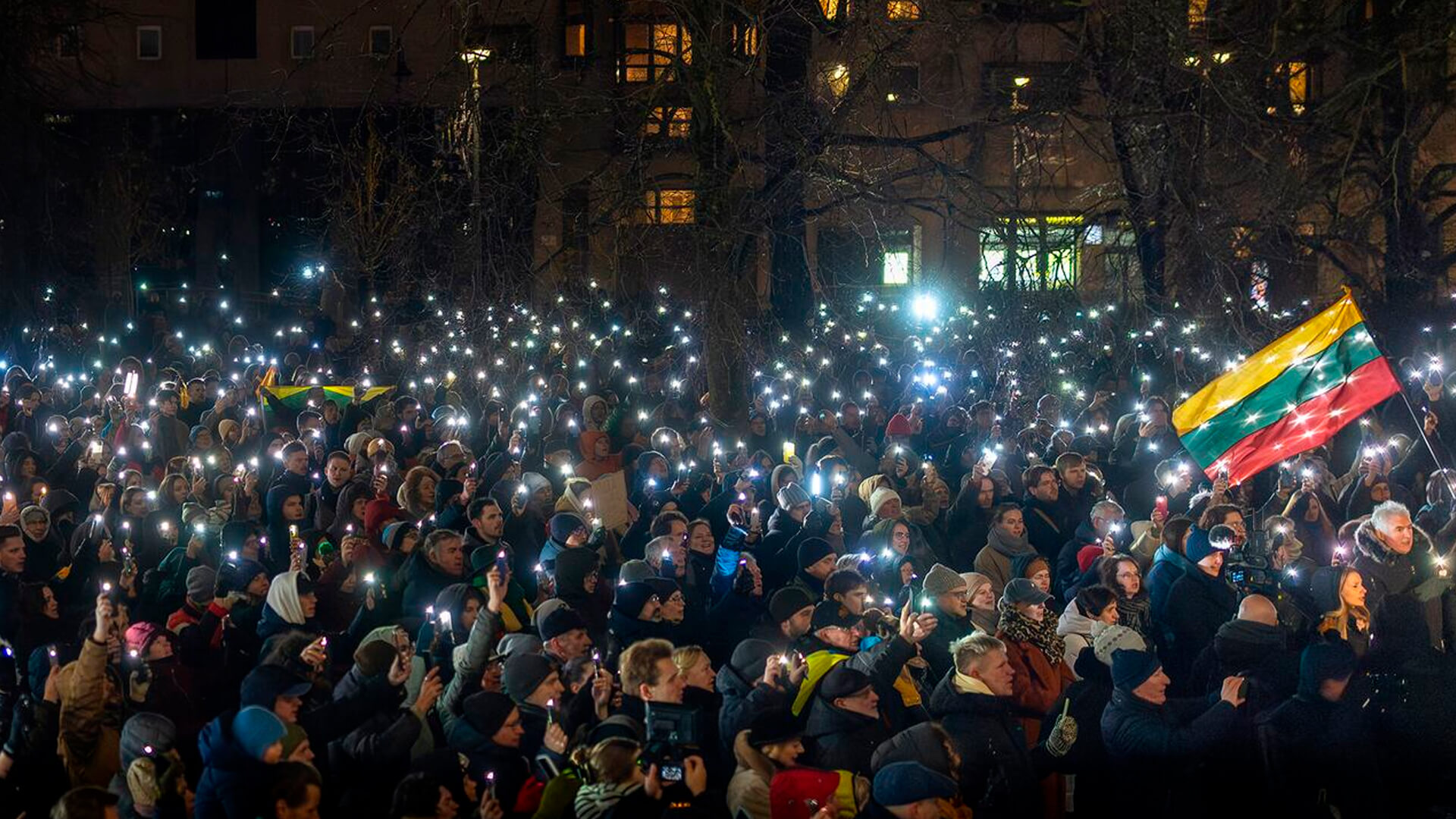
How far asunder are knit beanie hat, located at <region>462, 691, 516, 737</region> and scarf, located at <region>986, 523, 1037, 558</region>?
16.2 ft

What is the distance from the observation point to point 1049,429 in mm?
15680

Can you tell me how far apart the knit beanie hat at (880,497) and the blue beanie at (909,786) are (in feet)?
17.8

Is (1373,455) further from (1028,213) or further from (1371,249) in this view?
(1371,249)

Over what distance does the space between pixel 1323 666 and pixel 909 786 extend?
6.76ft

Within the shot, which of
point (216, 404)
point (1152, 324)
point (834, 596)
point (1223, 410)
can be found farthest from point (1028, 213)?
point (216, 404)

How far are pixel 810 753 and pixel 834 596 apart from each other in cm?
153

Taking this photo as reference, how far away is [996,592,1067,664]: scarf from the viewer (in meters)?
7.82

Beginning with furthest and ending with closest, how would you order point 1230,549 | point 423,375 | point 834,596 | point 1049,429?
point 423,375
point 1049,429
point 1230,549
point 834,596

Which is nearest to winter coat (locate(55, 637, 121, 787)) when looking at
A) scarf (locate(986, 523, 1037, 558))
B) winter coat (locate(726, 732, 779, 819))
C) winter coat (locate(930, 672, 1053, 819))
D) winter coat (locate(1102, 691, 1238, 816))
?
winter coat (locate(726, 732, 779, 819))

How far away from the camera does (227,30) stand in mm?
40406

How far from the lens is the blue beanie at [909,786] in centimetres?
568

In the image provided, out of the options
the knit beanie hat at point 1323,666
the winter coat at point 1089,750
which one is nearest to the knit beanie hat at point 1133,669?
the winter coat at point 1089,750

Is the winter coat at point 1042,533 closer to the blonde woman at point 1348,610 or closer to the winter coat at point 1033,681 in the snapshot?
the blonde woman at point 1348,610

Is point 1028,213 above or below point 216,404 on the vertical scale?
above
